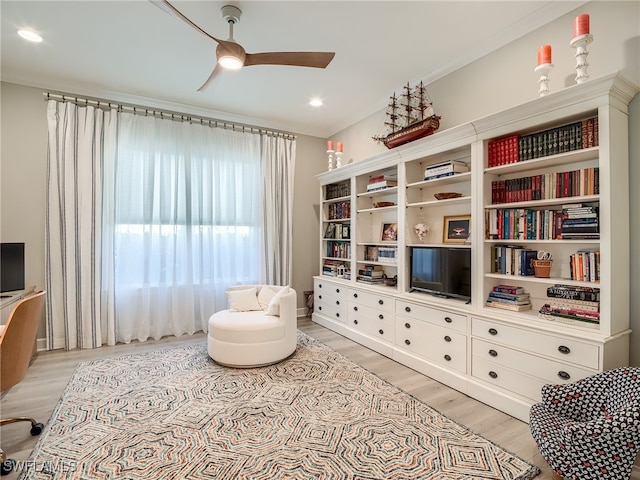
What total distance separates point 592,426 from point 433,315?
4.82 feet

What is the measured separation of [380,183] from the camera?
3.82 metres

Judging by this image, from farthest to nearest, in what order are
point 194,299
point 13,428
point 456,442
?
point 194,299, point 13,428, point 456,442

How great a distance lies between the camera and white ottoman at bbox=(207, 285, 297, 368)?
10.0ft

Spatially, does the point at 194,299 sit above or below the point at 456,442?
above

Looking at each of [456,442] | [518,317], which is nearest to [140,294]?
[456,442]

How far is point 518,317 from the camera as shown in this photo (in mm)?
2330

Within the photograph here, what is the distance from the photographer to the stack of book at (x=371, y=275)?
3893 millimetres

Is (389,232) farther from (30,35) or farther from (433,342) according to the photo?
(30,35)

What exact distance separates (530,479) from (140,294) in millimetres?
4003

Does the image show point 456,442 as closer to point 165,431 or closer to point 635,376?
point 635,376

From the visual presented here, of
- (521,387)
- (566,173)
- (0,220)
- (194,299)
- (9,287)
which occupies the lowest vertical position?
(521,387)

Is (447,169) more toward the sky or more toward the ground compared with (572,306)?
more toward the sky

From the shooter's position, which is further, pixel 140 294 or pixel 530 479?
pixel 140 294

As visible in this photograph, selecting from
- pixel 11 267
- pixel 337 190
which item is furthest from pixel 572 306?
pixel 11 267
